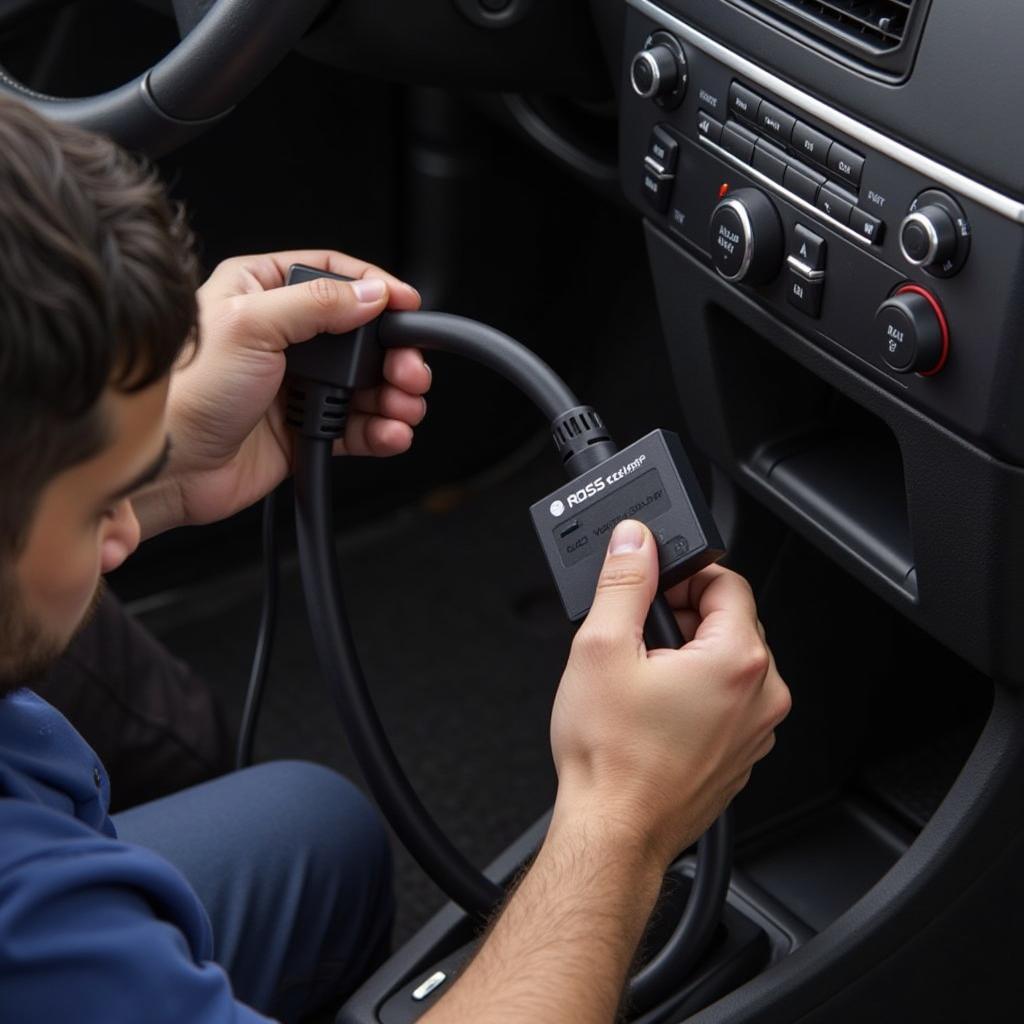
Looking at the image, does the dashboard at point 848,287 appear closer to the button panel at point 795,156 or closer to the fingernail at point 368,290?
the button panel at point 795,156

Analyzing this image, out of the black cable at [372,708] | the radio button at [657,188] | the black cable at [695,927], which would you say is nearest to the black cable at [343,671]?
the black cable at [372,708]

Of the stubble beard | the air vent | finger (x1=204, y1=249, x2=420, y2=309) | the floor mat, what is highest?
the air vent

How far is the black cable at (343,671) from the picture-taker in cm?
89

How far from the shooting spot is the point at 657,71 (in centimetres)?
88

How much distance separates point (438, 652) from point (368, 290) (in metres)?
0.80

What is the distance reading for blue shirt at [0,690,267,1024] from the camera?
55 centimetres

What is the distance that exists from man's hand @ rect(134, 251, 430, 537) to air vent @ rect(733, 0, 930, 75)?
249 millimetres

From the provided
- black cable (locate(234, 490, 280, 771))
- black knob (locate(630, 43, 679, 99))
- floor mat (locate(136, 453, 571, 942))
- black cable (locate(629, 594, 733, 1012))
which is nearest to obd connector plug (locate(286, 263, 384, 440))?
black cable (locate(234, 490, 280, 771))

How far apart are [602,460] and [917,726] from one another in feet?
1.62

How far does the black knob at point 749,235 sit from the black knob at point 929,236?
0.10 m

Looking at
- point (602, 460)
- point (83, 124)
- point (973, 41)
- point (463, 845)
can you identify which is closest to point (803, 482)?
point (602, 460)

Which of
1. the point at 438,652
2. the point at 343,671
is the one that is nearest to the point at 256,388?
the point at 343,671

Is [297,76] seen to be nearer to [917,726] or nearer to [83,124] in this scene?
[83,124]

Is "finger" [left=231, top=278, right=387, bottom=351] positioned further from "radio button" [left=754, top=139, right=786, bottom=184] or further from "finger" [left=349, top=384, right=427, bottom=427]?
"radio button" [left=754, top=139, right=786, bottom=184]
